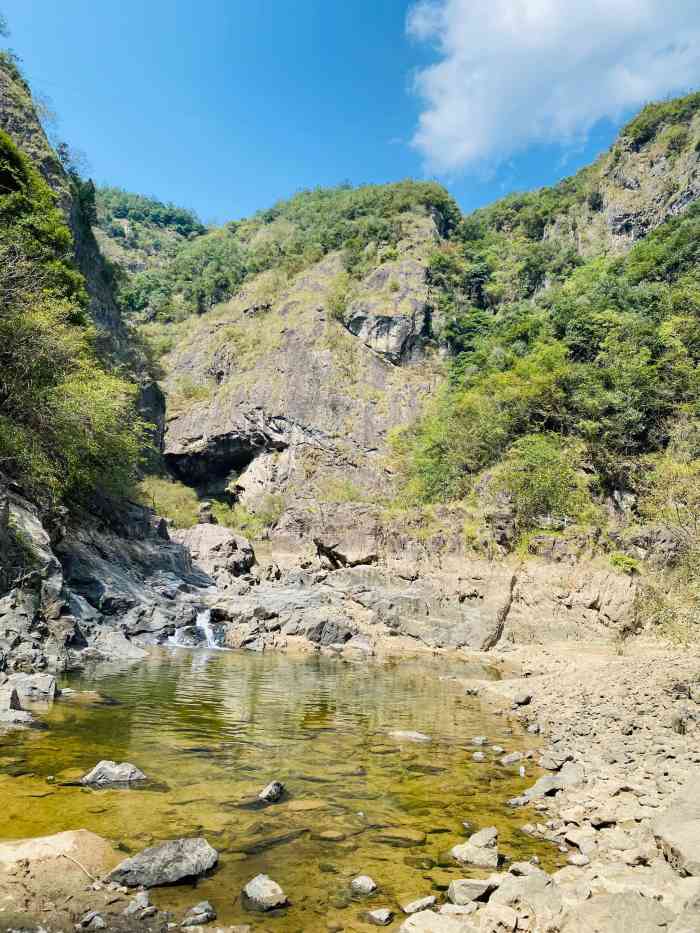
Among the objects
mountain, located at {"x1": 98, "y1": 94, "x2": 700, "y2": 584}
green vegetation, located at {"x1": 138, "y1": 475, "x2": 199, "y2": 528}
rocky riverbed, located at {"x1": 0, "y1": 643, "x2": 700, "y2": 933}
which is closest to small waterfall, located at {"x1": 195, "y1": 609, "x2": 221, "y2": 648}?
mountain, located at {"x1": 98, "y1": 94, "x2": 700, "y2": 584}

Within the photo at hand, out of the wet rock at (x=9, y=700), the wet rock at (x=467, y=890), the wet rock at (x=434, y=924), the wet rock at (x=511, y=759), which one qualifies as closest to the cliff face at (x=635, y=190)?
the wet rock at (x=511, y=759)

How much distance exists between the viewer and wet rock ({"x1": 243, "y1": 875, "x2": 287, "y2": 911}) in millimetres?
4203

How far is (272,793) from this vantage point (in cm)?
638

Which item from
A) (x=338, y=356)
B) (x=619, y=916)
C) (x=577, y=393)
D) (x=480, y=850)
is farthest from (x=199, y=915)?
(x=338, y=356)

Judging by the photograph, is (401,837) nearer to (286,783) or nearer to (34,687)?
(286,783)

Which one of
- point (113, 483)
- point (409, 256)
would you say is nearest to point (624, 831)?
point (113, 483)

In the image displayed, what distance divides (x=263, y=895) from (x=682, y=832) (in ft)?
10.9

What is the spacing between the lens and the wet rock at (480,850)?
5039 mm

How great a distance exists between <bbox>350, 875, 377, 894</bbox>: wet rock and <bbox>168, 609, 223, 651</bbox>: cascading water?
1851cm

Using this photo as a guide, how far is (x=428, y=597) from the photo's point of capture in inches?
1062

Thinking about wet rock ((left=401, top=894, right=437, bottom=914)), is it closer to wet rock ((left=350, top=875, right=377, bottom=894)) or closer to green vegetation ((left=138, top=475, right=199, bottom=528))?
wet rock ((left=350, top=875, right=377, bottom=894))

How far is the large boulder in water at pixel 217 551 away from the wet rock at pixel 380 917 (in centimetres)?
3281

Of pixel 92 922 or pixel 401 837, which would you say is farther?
pixel 401 837

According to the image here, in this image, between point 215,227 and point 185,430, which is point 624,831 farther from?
point 215,227
